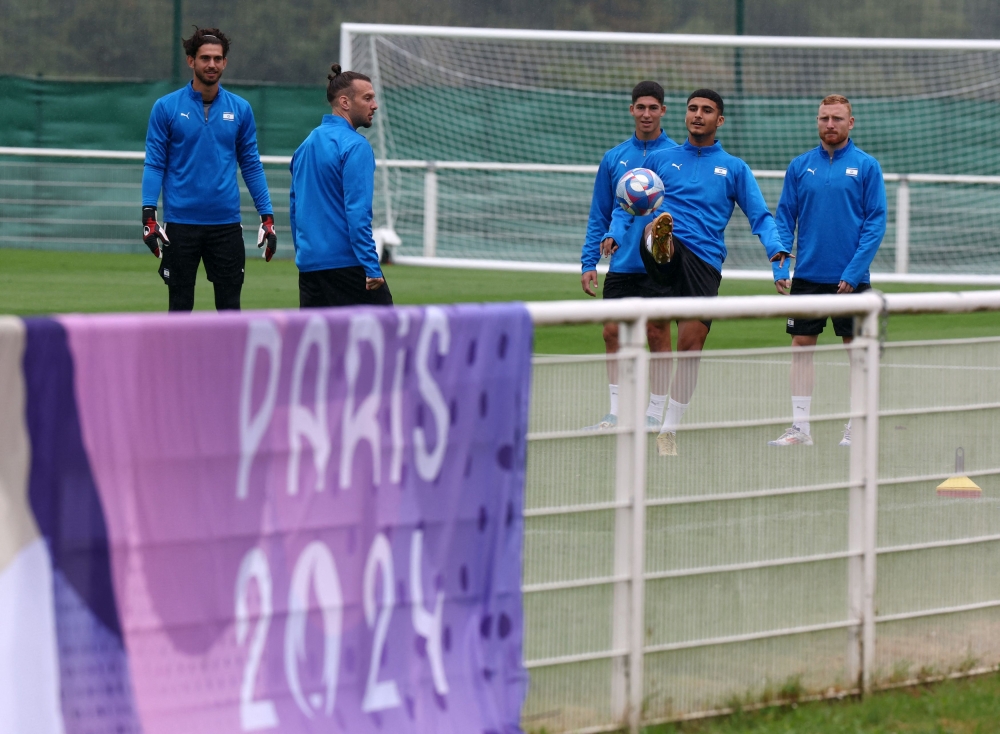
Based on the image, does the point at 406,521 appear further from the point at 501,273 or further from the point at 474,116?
the point at 474,116

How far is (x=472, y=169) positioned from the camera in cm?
2117

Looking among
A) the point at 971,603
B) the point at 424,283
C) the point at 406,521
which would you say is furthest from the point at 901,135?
the point at 406,521

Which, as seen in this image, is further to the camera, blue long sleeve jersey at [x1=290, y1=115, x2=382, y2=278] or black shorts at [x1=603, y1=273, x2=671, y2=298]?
black shorts at [x1=603, y1=273, x2=671, y2=298]

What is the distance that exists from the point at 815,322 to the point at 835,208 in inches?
52.9

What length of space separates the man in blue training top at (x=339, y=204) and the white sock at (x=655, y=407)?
3.57 m

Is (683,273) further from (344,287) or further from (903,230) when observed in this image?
(903,230)

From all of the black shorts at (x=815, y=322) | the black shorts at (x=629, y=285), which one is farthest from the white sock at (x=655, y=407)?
the black shorts at (x=629, y=285)

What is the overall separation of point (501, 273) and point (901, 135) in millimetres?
7131

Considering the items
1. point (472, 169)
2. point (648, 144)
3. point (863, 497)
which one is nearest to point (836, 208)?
point (648, 144)

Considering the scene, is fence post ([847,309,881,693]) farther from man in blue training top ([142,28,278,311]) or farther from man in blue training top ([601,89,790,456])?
man in blue training top ([142,28,278,311])

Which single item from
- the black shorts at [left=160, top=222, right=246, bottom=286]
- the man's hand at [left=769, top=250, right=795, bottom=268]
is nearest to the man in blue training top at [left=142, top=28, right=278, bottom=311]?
the black shorts at [left=160, top=222, right=246, bottom=286]

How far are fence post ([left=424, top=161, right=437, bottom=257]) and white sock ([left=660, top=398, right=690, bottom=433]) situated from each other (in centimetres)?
1647

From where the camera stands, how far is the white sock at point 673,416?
150 inches

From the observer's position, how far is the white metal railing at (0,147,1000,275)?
1964 centimetres
